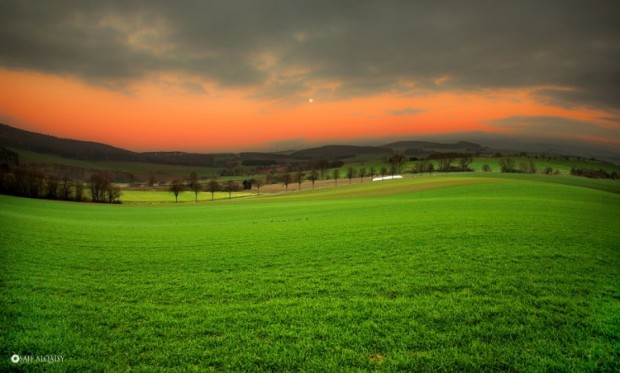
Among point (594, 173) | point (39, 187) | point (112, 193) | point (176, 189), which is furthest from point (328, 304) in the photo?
point (594, 173)

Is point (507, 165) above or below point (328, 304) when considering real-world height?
above

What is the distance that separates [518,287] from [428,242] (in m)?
6.59

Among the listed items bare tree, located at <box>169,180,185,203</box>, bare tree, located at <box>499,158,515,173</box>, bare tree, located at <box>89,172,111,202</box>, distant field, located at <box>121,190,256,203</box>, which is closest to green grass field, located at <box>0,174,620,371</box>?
bare tree, located at <box>89,172,111,202</box>

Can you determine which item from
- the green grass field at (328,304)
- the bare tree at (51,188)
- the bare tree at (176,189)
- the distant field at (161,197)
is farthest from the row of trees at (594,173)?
the bare tree at (51,188)

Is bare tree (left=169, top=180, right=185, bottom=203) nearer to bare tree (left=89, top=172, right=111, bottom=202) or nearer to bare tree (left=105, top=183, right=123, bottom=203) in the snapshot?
bare tree (left=105, top=183, right=123, bottom=203)

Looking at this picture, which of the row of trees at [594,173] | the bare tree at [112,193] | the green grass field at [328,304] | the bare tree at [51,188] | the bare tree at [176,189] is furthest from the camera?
the row of trees at [594,173]

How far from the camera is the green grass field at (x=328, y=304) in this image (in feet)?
22.9

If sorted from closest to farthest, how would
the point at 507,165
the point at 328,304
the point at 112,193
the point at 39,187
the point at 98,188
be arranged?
the point at 328,304 < the point at 39,187 < the point at 98,188 < the point at 112,193 < the point at 507,165

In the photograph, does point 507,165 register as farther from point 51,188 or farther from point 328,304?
point 51,188

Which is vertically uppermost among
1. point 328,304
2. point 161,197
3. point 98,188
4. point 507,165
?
point 507,165

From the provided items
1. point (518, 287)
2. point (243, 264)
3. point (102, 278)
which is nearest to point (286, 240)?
point (243, 264)

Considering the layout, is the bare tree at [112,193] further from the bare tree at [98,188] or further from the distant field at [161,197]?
the distant field at [161,197]

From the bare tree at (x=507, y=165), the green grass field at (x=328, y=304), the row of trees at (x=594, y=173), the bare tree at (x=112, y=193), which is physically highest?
the bare tree at (x=507, y=165)

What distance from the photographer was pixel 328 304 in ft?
31.8
